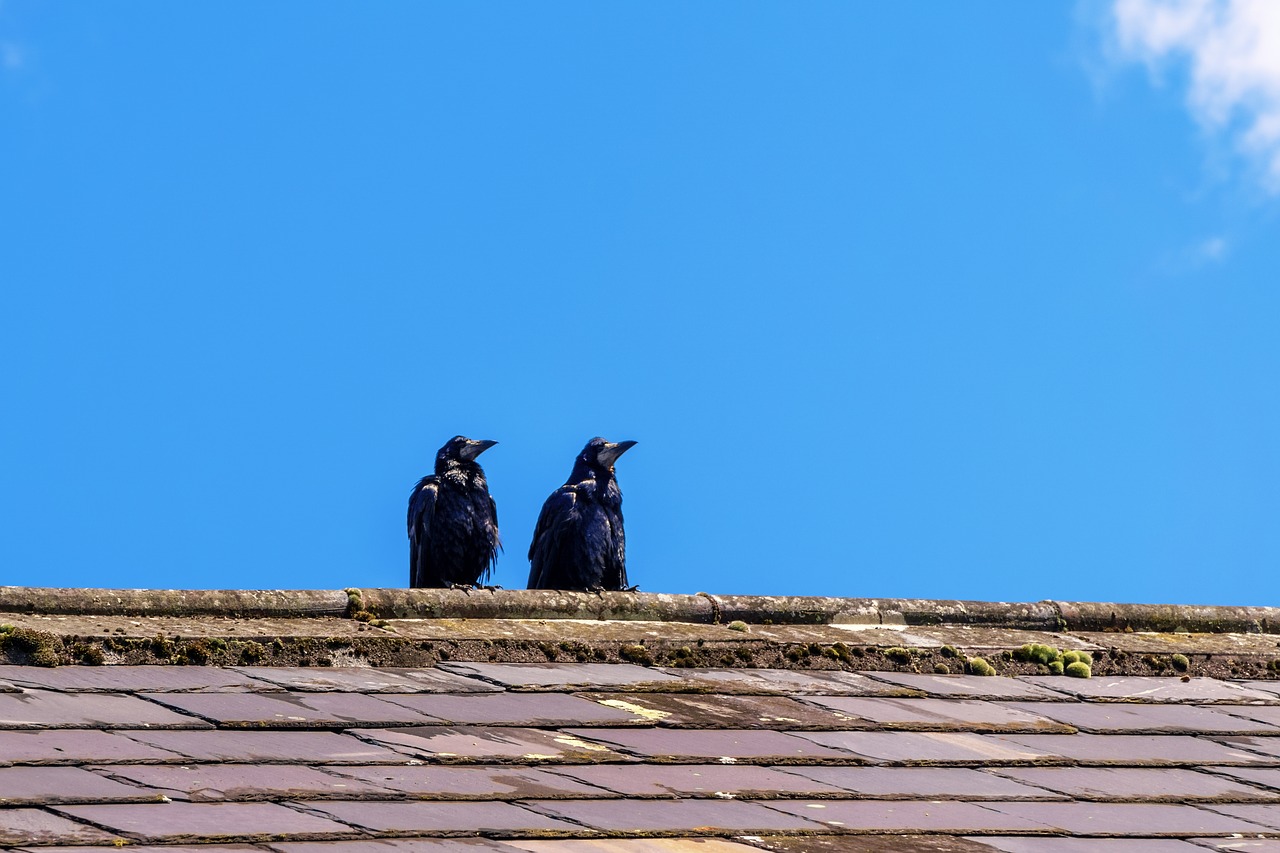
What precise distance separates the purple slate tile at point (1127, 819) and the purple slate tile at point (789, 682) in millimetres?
1144

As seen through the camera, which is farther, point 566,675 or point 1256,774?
point 566,675

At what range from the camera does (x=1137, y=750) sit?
5.17 metres

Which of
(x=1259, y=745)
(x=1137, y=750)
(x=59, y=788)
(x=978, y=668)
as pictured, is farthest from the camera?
(x=978, y=668)

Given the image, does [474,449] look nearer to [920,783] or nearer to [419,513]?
[419,513]

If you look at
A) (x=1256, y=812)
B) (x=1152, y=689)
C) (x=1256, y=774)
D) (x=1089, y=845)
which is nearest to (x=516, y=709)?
(x=1089, y=845)

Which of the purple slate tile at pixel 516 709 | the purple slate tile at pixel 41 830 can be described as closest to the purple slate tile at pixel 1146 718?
the purple slate tile at pixel 516 709

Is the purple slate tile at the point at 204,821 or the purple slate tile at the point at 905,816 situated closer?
the purple slate tile at the point at 204,821

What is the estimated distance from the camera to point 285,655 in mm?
5156

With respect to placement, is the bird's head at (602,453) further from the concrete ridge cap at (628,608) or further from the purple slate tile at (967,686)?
the purple slate tile at (967,686)

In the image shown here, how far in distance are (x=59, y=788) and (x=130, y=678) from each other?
1126 mm

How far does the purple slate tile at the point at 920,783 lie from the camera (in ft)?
14.3

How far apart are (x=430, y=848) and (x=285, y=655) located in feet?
5.90

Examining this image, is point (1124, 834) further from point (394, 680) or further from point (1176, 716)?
point (394, 680)

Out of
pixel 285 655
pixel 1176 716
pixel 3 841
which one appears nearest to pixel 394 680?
pixel 285 655
